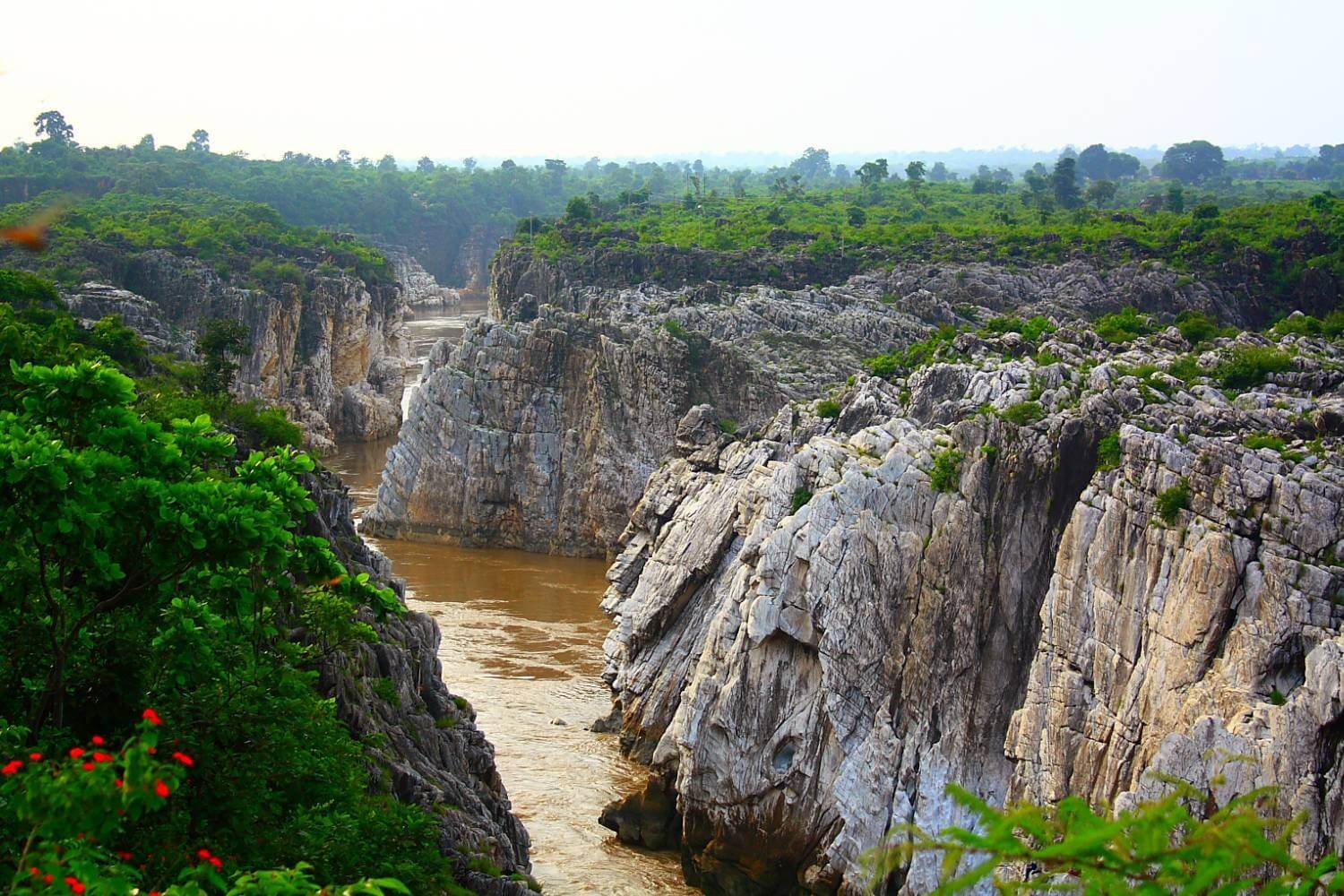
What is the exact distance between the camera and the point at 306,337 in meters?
71.2

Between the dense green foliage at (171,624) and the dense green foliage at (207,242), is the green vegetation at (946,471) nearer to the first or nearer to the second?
the dense green foliage at (171,624)

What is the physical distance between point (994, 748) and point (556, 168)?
16045 centimetres

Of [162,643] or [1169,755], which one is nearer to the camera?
[162,643]

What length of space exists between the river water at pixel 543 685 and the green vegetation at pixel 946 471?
29.9 ft

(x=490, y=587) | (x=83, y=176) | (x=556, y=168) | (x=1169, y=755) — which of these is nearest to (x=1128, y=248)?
(x=490, y=587)

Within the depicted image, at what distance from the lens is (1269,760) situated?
65.3ft

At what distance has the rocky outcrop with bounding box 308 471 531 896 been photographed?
21.1 meters

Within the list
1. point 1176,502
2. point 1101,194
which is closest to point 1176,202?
point 1101,194

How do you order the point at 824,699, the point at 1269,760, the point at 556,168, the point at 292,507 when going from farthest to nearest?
the point at 556,168 < the point at 824,699 < the point at 1269,760 < the point at 292,507

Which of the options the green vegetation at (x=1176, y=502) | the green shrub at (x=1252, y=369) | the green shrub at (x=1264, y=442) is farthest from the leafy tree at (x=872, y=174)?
the green vegetation at (x=1176, y=502)

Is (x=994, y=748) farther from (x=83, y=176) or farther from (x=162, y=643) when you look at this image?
(x=83, y=176)

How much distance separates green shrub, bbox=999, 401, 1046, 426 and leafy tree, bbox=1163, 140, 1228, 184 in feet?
440

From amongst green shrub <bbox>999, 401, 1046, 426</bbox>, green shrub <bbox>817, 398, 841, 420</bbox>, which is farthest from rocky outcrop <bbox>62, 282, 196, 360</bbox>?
green shrub <bbox>999, 401, 1046, 426</bbox>

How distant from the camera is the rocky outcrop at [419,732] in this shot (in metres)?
21.1
